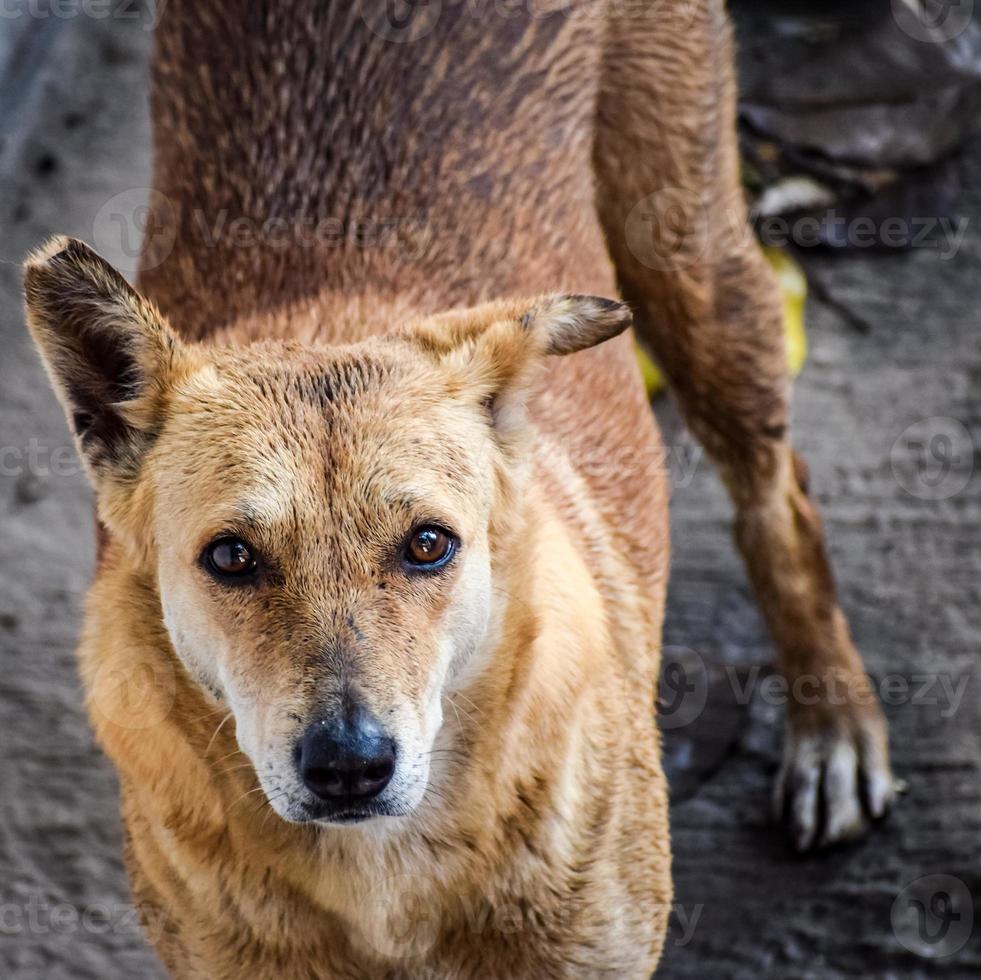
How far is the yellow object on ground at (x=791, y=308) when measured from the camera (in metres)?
5.08

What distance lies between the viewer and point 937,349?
523cm

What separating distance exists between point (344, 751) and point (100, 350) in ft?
2.88

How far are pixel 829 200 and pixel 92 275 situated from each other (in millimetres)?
3868

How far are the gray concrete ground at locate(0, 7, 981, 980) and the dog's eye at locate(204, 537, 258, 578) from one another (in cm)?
193

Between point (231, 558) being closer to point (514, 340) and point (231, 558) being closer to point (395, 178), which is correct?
point (514, 340)

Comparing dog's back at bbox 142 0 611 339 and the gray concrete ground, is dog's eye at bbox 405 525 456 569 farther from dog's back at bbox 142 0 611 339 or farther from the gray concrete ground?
the gray concrete ground

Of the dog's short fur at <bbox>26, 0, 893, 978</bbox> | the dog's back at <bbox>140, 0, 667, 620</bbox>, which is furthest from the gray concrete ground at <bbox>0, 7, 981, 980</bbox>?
the dog's back at <bbox>140, 0, 667, 620</bbox>

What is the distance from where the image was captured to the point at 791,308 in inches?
210

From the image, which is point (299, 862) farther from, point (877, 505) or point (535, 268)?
point (877, 505)

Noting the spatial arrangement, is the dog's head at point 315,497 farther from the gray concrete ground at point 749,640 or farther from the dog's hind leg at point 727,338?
the gray concrete ground at point 749,640

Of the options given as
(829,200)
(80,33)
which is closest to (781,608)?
(829,200)

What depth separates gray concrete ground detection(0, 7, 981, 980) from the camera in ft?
12.4

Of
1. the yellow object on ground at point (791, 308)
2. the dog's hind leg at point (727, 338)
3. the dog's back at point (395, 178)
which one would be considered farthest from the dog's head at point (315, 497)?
the yellow object on ground at point (791, 308)

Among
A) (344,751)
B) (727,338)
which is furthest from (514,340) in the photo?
(727,338)
